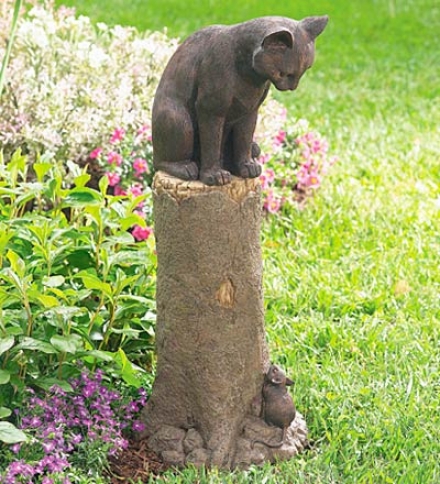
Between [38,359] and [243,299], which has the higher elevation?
[243,299]

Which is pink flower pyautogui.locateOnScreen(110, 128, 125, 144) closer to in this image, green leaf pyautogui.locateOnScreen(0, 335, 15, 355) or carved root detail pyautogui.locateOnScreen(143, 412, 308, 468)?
carved root detail pyautogui.locateOnScreen(143, 412, 308, 468)

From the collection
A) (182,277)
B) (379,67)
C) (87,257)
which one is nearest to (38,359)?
(87,257)

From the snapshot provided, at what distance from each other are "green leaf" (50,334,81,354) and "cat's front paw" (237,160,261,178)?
80 cm

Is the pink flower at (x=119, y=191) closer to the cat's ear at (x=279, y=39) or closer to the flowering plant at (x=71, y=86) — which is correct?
the flowering plant at (x=71, y=86)

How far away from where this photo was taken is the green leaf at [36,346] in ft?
10.5

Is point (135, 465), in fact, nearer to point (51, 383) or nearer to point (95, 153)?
point (51, 383)

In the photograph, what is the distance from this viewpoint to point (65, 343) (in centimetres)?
320

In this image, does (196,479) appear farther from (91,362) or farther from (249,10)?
(249,10)

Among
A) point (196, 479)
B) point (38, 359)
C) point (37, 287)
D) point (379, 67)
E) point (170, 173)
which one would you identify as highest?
point (379, 67)

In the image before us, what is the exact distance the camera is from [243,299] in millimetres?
3336

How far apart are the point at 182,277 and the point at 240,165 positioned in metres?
0.43

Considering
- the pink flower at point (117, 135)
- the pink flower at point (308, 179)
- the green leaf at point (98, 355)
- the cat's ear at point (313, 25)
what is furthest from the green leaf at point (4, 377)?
the pink flower at point (308, 179)

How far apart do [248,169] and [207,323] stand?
548 millimetres

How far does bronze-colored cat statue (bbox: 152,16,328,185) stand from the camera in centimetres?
299
